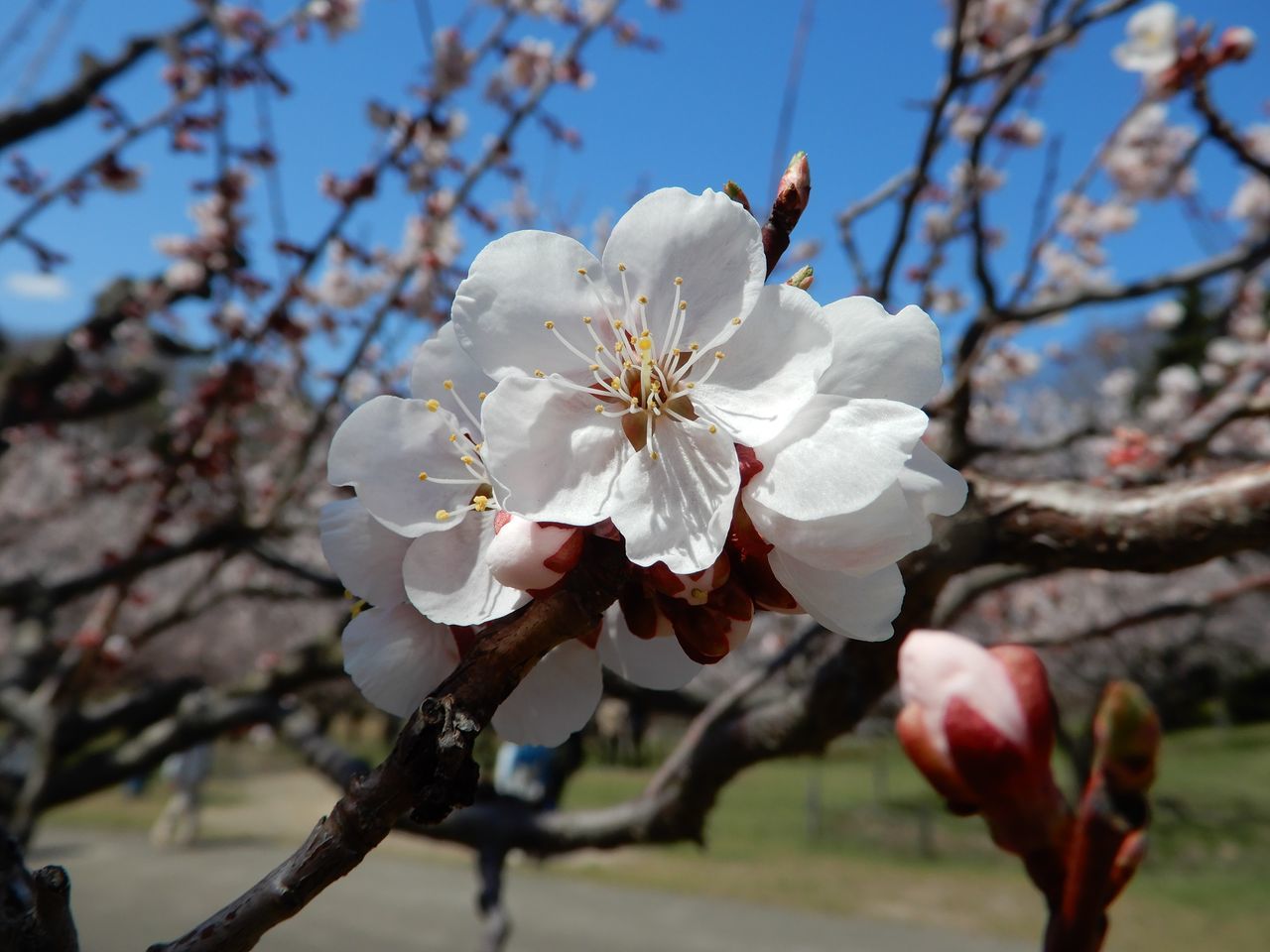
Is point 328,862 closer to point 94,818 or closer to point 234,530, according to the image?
point 234,530

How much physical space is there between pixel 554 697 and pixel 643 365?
0.82ft

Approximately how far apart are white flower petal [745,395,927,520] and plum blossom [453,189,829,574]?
0.05 ft

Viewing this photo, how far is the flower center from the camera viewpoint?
2.03 ft

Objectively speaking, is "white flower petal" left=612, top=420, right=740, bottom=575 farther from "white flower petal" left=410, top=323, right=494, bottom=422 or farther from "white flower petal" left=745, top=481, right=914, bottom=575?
"white flower petal" left=410, top=323, right=494, bottom=422

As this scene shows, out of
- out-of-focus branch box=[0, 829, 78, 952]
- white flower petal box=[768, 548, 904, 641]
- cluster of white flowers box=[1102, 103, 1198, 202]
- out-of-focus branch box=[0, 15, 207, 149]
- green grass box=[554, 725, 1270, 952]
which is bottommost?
green grass box=[554, 725, 1270, 952]

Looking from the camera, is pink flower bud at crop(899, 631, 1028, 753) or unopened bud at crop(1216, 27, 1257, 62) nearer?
pink flower bud at crop(899, 631, 1028, 753)

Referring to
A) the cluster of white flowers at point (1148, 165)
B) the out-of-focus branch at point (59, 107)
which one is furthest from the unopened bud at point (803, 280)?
the cluster of white flowers at point (1148, 165)

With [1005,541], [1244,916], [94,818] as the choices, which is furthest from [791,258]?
[94,818]

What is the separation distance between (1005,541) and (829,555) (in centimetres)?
50

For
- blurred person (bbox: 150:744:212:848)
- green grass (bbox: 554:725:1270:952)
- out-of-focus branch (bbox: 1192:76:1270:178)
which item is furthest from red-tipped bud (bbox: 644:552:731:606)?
blurred person (bbox: 150:744:212:848)

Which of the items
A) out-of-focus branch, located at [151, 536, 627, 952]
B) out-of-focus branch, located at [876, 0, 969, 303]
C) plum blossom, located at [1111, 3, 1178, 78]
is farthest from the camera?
plum blossom, located at [1111, 3, 1178, 78]

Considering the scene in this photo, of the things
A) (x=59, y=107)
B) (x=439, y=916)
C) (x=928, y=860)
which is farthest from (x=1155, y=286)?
(x=928, y=860)

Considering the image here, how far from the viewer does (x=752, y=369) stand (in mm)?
586

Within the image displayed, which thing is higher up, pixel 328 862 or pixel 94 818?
pixel 328 862
